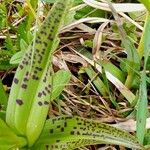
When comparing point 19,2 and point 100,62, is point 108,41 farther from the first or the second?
point 19,2

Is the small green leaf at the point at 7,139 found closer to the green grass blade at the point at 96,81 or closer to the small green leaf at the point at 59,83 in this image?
the small green leaf at the point at 59,83

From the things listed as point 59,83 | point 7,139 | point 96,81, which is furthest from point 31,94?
point 96,81

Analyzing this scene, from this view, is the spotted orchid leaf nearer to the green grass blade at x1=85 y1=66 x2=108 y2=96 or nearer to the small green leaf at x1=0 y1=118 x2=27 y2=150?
the small green leaf at x1=0 y1=118 x2=27 y2=150

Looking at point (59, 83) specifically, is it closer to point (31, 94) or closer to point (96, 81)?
point (96, 81)

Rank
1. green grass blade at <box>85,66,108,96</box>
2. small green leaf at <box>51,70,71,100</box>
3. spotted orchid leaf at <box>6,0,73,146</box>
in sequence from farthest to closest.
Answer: green grass blade at <box>85,66,108,96</box>
small green leaf at <box>51,70,71,100</box>
spotted orchid leaf at <box>6,0,73,146</box>

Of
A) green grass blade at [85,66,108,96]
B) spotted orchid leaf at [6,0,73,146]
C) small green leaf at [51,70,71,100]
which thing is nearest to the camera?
spotted orchid leaf at [6,0,73,146]

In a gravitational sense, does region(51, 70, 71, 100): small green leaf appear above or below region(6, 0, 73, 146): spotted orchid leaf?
below

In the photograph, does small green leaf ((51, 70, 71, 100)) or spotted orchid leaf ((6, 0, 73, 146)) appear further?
small green leaf ((51, 70, 71, 100))

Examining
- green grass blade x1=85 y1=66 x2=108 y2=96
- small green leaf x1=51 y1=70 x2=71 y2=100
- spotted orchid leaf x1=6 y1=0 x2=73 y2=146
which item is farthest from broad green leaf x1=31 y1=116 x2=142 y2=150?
green grass blade x1=85 y1=66 x2=108 y2=96

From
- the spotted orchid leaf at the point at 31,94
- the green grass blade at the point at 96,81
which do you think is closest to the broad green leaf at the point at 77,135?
the spotted orchid leaf at the point at 31,94
